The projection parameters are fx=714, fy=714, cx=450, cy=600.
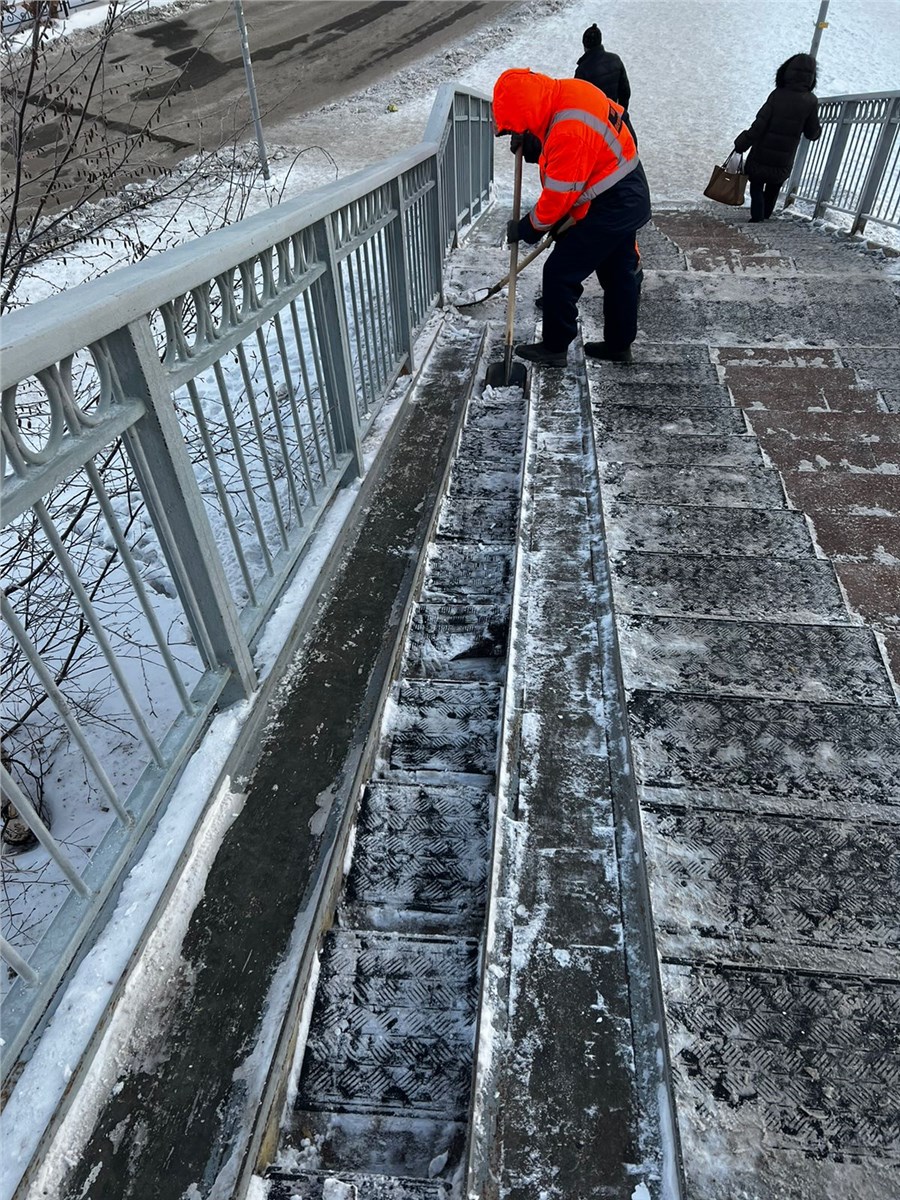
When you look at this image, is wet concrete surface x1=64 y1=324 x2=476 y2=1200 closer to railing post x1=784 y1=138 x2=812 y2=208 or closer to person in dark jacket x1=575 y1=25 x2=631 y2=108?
person in dark jacket x1=575 y1=25 x2=631 y2=108

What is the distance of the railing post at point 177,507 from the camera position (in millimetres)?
1633

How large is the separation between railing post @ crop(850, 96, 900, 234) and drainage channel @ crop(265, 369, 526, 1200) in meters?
6.68

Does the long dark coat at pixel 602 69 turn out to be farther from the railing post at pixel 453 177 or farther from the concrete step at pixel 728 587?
the concrete step at pixel 728 587

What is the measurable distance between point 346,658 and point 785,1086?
5.87 ft

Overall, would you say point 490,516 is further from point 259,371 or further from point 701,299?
point 259,371

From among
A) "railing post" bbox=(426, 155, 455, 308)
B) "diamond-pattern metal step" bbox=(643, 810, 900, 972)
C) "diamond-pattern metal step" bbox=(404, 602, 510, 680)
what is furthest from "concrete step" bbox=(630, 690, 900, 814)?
"railing post" bbox=(426, 155, 455, 308)

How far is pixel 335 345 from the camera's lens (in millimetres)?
3129

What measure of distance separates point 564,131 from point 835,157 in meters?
5.82

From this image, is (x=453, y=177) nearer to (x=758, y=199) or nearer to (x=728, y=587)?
(x=758, y=199)

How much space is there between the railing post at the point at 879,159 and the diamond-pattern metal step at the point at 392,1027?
26.5 ft

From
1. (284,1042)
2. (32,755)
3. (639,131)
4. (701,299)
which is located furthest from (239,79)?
(284,1042)

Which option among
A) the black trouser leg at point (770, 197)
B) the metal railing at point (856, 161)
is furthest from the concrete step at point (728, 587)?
the black trouser leg at point (770, 197)

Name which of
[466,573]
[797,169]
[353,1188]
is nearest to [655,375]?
[466,573]

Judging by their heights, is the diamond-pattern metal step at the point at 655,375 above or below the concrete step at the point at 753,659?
below
